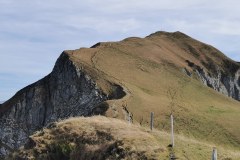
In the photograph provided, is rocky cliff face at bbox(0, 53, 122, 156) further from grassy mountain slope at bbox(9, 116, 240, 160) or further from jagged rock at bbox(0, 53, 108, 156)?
grassy mountain slope at bbox(9, 116, 240, 160)

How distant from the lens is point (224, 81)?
14675 cm

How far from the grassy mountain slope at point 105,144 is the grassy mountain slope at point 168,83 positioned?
21569 mm

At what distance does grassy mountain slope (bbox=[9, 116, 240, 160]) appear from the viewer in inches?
1487

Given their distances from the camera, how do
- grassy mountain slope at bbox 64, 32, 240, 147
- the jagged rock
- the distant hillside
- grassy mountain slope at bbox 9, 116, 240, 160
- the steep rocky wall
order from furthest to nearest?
the steep rocky wall → the jagged rock → the distant hillside → grassy mountain slope at bbox 64, 32, 240, 147 → grassy mountain slope at bbox 9, 116, 240, 160

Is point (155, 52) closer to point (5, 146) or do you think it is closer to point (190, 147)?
point (5, 146)

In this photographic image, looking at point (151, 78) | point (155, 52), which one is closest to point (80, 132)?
point (151, 78)

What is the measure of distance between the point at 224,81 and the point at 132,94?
66.4 meters

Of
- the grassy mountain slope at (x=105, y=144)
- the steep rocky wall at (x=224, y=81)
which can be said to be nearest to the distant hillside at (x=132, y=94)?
the steep rocky wall at (x=224, y=81)

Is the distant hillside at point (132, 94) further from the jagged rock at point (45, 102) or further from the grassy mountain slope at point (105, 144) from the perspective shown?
the grassy mountain slope at point (105, 144)

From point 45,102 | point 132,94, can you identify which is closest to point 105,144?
point 132,94

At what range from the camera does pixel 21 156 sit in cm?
5075

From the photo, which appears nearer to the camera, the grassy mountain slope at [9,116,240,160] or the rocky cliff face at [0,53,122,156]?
the grassy mountain slope at [9,116,240,160]

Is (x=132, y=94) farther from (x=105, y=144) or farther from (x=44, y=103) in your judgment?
(x=105, y=144)

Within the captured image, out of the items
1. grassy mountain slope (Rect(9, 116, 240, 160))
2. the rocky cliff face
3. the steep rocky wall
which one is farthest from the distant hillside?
grassy mountain slope (Rect(9, 116, 240, 160))
